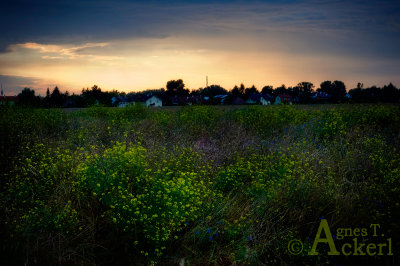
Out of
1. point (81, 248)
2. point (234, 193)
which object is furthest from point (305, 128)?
point (81, 248)

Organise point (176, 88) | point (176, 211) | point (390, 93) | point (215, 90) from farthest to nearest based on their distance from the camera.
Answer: point (215, 90)
point (176, 88)
point (390, 93)
point (176, 211)

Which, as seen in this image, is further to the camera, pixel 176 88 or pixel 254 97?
pixel 176 88

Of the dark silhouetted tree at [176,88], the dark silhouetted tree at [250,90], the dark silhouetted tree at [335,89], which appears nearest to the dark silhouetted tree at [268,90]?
the dark silhouetted tree at [250,90]

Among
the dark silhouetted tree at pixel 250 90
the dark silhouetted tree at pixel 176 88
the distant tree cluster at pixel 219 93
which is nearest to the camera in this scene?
the distant tree cluster at pixel 219 93

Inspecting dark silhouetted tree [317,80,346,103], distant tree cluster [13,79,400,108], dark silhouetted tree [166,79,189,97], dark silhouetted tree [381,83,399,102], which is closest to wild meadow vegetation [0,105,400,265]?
dark silhouetted tree [381,83,399,102]

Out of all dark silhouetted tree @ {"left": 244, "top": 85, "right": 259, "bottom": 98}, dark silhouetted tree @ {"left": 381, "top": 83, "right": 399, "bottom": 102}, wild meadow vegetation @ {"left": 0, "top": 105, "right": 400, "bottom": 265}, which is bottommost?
wild meadow vegetation @ {"left": 0, "top": 105, "right": 400, "bottom": 265}

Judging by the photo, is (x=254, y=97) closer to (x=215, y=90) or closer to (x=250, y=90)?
(x=250, y=90)

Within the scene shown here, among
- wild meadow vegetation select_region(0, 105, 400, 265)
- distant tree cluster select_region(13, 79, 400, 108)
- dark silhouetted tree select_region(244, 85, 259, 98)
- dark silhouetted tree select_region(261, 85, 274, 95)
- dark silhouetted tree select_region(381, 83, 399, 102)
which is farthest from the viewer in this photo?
dark silhouetted tree select_region(261, 85, 274, 95)

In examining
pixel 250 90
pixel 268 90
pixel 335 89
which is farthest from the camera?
pixel 268 90

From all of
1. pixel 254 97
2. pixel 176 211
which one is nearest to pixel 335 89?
pixel 254 97

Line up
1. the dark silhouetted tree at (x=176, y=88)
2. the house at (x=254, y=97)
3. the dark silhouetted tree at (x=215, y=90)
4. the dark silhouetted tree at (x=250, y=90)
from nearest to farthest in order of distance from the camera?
the house at (x=254, y=97)
the dark silhouetted tree at (x=250, y=90)
the dark silhouetted tree at (x=176, y=88)
the dark silhouetted tree at (x=215, y=90)

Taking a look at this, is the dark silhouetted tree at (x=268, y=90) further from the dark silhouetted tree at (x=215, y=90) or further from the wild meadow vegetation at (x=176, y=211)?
the wild meadow vegetation at (x=176, y=211)

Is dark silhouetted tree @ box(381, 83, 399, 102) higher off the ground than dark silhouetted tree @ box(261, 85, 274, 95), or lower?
lower

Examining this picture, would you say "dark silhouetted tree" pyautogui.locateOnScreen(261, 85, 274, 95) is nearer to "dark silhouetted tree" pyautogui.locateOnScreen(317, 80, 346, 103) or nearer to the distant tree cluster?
the distant tree cluster
